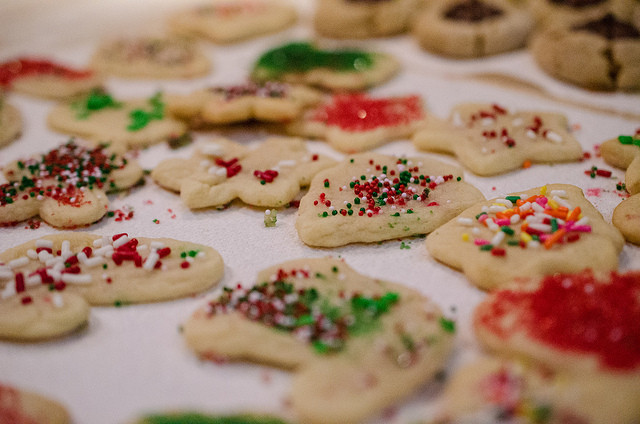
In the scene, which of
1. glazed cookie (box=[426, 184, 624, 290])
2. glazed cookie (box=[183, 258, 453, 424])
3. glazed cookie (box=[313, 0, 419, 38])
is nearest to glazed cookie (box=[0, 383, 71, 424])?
glazed cookie (box=[183, 258, 453, 424])

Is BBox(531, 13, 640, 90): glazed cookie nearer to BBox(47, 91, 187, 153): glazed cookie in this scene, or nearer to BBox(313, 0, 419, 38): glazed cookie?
BBox(313, 0, 419, 38): glazed cookie

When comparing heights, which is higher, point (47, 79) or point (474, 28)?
point (474, 28)

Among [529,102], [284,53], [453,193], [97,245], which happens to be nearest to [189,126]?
[284,53]

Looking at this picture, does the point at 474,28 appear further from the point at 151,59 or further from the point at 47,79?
the point at 47,79

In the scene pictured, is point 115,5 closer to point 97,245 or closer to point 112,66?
point 112,66

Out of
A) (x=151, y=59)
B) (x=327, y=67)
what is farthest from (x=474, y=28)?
(x=151, y=59)

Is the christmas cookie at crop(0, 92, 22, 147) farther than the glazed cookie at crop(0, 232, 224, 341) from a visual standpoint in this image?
Yes

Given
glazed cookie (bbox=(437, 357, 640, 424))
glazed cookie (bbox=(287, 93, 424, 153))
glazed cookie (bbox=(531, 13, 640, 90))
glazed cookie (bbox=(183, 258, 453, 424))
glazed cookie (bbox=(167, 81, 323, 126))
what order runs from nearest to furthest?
glazed cookie (bbox=(437, 357, 640, 424)) → glazed cookie (bbox=(183, 258, 453, 424)) → glazed cookie (bbox=(287, 93, 424, 153)) → glazed cookie (bbox=(167, 81, 323, 126)) → glazed cookie (bbox=(531, 13, 640, 90))
